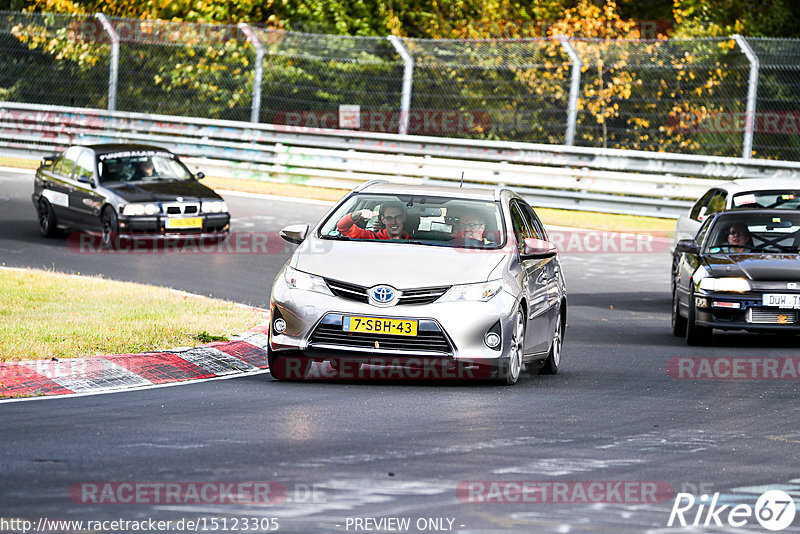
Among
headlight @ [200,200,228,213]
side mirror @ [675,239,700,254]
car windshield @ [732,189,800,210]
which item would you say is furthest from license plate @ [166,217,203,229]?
side mirror @ [675,239,700,254]

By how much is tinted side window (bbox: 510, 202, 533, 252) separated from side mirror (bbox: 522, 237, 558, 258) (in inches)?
2.0

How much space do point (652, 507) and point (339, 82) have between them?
2337cm

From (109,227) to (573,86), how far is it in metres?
9.38

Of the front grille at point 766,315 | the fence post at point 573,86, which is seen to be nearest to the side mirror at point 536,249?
the front grille at point 766,315

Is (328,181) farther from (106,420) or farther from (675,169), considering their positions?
(106,420)

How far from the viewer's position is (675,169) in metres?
26.0

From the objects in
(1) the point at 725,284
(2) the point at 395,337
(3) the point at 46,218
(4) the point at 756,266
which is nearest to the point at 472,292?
(2) the point at 395,337

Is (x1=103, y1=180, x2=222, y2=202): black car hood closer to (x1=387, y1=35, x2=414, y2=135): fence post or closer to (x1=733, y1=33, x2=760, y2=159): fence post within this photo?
(x1=387, y1=35, x2=414, y2=135): fence post

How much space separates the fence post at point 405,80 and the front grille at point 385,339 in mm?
17878

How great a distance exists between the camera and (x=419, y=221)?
11609mm

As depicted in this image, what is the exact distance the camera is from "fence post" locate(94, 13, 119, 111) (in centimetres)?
3070

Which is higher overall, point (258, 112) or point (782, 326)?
point (258, 112)

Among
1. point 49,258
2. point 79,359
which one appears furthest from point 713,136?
point 79,359

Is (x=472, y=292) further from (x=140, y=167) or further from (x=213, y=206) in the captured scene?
(x=140, y=167)
